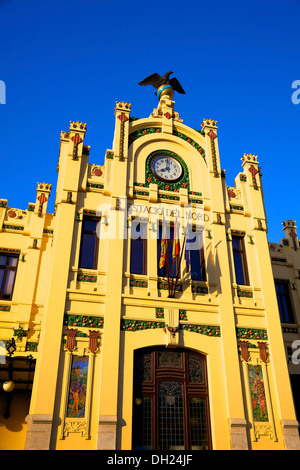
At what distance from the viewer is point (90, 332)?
535 inches

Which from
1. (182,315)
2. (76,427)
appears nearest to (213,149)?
(182,315)

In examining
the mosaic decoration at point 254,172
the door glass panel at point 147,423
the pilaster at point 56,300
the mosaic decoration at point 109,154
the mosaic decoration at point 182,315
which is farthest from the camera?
the mosaic decoration at point 254,172

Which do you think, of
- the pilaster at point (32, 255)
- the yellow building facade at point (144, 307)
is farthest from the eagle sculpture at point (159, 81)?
the pilaster at point (32, 255)

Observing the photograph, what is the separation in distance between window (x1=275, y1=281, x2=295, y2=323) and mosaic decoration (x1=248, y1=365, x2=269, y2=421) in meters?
6.04

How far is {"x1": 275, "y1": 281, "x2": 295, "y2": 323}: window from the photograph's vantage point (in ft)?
66.0

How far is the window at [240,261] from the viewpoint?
1677 centimetres

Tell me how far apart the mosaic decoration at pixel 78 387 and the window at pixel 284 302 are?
1140 centimetres

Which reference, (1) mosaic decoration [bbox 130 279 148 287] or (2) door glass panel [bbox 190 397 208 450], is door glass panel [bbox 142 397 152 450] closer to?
(2) door glass panel [bbox 190 397 208 450]

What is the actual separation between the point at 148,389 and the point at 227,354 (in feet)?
10.6

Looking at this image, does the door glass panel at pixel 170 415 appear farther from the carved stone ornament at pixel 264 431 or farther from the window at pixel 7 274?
the window at pixel 7 274

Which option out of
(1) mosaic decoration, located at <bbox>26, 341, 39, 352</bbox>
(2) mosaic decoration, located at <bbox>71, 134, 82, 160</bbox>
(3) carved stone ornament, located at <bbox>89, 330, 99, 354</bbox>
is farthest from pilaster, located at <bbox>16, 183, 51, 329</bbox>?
(3) carved stone ornament, located at <bbox>89, 330, 99, 354</bbox>

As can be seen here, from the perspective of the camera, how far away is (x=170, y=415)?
13.3m

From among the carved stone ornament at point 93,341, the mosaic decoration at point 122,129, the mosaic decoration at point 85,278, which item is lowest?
the carved stone ornament at point 93,341
